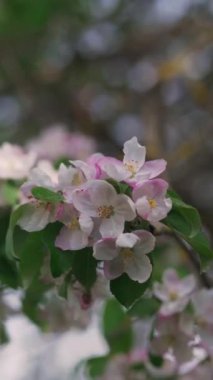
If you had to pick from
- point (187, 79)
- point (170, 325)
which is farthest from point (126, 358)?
Answer: point (187, 79)

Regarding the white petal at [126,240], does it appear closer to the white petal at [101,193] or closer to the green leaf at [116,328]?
the white petal at [101,193]

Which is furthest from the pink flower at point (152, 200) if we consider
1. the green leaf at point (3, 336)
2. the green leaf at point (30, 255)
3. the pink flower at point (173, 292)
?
the green leaf at point (3, 336)

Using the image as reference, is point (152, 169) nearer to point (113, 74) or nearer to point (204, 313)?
point (204, 313)

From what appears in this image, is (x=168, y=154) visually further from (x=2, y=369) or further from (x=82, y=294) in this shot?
(x=82, y=294)

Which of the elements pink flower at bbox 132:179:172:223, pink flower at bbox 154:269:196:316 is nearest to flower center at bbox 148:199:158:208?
pink flower at bbox 132:179:172:223

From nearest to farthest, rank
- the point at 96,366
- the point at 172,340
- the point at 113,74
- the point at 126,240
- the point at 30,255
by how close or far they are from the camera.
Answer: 1. the point at 126,240
2. the point at 30,255
3. the point at 172,340
4. the point at 96,366
5. the point at 113,74

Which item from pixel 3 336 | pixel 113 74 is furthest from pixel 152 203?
pixel 113 74

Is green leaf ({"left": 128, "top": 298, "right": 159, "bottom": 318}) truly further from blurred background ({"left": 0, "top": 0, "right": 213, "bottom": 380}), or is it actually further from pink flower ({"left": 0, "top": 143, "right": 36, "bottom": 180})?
blurred background ({"left": 0, "top": 0, "right": 213, "bottom": 380})
